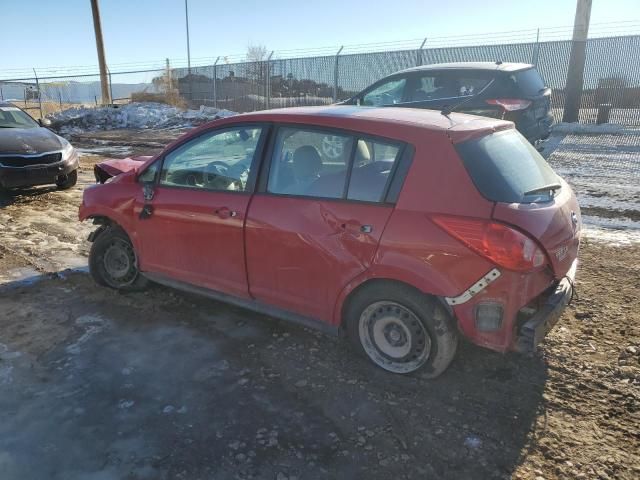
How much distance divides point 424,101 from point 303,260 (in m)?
6.79

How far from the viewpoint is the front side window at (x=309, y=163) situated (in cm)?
330

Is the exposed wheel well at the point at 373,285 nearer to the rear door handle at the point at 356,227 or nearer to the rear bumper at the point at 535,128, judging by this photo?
the rear door handle at the point at 356,227

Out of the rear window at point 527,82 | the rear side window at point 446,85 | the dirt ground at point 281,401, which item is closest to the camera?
the dirt ground at point 281,401

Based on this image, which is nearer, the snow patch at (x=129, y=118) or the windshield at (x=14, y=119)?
the windshield at (x=14, y=119)

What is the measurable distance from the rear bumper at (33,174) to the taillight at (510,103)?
729 centimetres

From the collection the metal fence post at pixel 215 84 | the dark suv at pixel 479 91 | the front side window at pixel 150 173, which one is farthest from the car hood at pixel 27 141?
the metal fence post at pixel 215 84

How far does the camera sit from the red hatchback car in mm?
2846

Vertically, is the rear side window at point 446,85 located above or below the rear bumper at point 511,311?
above

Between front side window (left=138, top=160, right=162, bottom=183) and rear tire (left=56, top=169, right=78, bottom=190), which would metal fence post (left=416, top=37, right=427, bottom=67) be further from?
front side window (left=138, top=160, right=162, bottom=183)

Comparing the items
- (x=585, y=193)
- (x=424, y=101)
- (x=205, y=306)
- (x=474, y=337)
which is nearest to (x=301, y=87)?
(x=424, y=101)

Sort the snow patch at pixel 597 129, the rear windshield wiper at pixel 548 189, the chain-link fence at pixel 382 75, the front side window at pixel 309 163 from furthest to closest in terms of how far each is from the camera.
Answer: the chain-link fence at pixel 382 75, the snow patch at pixel 597 129, the front side window at pixel 309 163, the rear windshield wiper at pixel 548 189

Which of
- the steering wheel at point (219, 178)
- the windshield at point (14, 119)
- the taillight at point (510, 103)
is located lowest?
the steering wheel at point (219, 178)

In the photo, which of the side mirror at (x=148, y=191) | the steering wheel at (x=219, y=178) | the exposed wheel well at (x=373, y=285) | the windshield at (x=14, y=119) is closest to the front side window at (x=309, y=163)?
the steering wheel at (x=219, y=178)

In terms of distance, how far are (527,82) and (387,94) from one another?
8.30 ft
